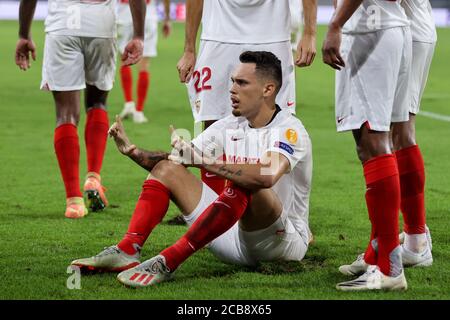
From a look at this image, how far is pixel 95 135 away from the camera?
6.76 m

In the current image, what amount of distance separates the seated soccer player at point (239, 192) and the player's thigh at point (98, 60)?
77.1 inches

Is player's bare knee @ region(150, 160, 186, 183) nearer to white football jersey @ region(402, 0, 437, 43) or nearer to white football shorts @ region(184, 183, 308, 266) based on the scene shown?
white football shorts @ region(184, 183, 308, 266)

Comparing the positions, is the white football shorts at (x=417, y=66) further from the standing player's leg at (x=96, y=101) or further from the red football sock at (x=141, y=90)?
the red football sock at (x=141, y=90)

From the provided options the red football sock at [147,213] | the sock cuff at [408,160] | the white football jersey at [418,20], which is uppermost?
the white football jersey at [418,20]

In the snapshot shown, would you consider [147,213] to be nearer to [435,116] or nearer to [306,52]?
[306,52]

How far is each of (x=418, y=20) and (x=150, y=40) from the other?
26.6 feet

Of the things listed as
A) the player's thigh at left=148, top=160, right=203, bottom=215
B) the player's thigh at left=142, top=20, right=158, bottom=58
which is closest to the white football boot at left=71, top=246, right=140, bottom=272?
the player's thigh at left=148, top=160, right=203, bottom=215

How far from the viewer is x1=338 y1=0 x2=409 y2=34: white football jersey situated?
4332 millimetres

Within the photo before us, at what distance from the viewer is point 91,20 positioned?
6535 mm

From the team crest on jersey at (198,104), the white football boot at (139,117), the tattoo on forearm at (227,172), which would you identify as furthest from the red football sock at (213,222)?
the white football boot at (139,117)

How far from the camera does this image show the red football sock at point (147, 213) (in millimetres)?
4621

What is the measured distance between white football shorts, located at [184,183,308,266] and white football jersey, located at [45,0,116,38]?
217 centimetres

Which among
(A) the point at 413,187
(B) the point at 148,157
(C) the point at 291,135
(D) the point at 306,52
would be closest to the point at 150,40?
(D) the point at 306,52
